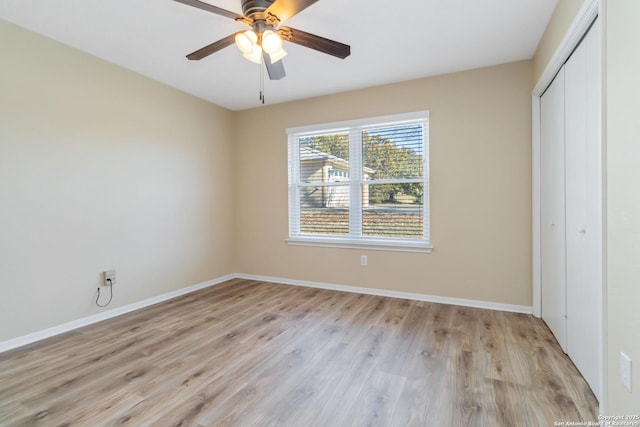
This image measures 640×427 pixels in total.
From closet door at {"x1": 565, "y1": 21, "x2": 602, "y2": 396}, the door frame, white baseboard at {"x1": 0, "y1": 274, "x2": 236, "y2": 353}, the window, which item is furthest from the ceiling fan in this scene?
white baseboard at {"x1": 0, "y1": 274, "x2": 236, "y2": 353}

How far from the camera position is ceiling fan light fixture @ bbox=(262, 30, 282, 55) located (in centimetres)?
189

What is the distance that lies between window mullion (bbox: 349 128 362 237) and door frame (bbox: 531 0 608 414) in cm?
182

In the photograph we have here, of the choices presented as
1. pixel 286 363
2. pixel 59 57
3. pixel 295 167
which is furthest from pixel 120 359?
pixel 295 167

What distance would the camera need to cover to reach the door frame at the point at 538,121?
139cm

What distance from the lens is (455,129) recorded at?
3256mm

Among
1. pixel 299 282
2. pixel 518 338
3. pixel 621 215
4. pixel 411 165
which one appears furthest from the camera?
pixel 299 282

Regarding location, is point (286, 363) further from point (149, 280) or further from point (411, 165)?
point (411, 165)

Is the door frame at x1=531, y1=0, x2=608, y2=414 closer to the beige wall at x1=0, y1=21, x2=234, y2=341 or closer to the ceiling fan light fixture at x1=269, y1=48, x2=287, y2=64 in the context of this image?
the ceiling fan light fixture at x1=269, y1=48, x2=287, y2=64

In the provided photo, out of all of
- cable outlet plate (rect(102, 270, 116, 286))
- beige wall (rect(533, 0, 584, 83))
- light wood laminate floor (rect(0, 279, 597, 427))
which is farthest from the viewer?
cable outlet plate (rect(102, 270, 116, 286))

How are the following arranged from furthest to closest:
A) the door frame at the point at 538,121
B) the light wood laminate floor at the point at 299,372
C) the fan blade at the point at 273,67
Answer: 1. the fan blade at the point at 273,67
2. the light wood laminate floor at the point at 299,372
3. the door frame at the point at 538,121

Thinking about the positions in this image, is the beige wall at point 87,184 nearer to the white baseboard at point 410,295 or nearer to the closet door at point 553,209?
the white baseboard at point 410,295

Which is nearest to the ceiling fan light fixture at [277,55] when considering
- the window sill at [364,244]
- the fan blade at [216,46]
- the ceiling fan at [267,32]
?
the ceiling fan at [267,32]

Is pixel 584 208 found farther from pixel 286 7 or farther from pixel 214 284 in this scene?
pixel 214 284

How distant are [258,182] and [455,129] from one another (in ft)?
8.97
